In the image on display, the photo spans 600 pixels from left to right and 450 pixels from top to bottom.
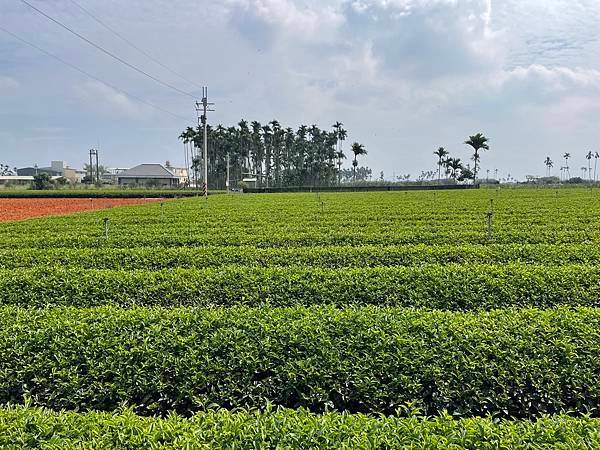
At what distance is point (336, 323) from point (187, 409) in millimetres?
1593

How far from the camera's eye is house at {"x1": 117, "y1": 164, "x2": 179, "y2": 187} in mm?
106625

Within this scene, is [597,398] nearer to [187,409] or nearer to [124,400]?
[187,409]

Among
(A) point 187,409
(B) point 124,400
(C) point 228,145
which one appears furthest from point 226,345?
(C) point 228,145

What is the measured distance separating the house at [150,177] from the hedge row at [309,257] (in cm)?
9824

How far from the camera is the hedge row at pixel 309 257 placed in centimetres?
939

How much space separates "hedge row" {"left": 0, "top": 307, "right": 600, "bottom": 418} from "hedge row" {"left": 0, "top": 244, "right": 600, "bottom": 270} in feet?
16.1

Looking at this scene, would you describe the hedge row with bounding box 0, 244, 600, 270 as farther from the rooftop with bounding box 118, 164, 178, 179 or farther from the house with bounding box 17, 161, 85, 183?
the house with bounding box 17, 161, 85, 183

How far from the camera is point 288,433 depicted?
2.84 m

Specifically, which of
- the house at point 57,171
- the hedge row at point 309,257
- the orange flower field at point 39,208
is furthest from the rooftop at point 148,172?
the hedge row at point 309,257

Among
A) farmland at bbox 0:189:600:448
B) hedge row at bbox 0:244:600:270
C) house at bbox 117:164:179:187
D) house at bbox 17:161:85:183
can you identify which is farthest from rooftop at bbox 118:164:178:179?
farmland at bbox 0:189:600:448

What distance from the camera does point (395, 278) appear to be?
707 centimetres

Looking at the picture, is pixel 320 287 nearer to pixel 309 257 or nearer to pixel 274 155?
pixel 309 257

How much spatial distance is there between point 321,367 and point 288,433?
4.14 ft

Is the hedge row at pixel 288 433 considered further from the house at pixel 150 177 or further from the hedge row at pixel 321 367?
the house at pixel 150 177
